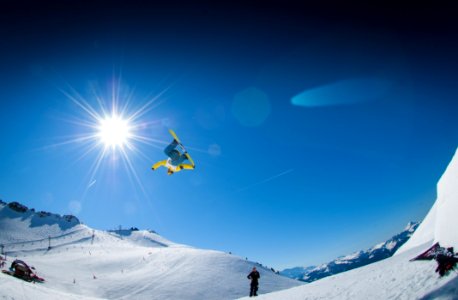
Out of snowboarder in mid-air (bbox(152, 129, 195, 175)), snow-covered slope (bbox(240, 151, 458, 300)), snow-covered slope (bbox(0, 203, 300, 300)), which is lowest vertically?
snow-covered slope (bbox(240, 151, 458, 300))

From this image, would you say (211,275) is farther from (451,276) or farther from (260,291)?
(451,276)

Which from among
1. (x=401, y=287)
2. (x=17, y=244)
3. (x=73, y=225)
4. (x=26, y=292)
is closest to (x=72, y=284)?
(x=26, y=292)

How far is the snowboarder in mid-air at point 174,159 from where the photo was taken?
1672cm

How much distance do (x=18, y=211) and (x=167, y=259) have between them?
266 ft

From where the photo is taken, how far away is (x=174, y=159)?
55.6ft

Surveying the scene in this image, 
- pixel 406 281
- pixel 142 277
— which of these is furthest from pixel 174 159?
pixel 142 277

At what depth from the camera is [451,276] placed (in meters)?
7.33

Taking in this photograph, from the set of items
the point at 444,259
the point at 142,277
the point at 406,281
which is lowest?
the point at 406,281

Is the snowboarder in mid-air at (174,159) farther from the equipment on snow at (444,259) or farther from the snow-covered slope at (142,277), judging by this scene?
the equipment on snow at (444,259)

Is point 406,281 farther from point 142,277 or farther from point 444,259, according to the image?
point 142,277

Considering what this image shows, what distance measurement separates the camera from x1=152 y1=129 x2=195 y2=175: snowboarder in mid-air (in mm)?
16719

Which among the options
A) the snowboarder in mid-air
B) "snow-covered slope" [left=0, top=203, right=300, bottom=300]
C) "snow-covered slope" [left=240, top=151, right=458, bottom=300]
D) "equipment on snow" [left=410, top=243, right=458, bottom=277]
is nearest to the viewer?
"snow-covered slope" [left=240, top=151, right=458, bottom=300]

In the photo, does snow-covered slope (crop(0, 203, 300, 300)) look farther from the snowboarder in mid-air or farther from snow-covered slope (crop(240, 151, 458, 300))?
snow-covered slope (crop(240, 151, 458, 300))

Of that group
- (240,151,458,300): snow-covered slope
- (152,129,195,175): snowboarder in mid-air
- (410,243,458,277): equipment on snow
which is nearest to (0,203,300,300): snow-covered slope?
(152,129,195,175): snowboarder in mid-air
